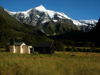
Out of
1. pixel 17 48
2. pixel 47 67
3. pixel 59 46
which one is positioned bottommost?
pixel 47 67

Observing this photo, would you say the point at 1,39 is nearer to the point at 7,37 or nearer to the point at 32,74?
the point at 7,37

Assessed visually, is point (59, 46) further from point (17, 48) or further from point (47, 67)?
point (47, 67)

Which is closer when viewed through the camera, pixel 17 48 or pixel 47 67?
pixel 47 67

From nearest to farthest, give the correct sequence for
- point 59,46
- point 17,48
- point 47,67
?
point 47,67
point 17,48
point 59,46

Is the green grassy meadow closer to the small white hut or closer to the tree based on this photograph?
the small white hut

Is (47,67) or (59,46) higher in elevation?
(59,46)

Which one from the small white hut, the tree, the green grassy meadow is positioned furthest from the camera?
the tree

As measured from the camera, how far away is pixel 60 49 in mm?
80562

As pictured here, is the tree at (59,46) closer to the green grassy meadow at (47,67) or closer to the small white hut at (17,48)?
the small white hut at (17,48)

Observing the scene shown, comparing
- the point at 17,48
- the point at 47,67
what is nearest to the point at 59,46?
the point at 17,48

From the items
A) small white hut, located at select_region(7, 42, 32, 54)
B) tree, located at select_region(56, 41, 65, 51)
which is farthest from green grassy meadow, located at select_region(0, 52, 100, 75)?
tree, located at select_region(56, 41, 65, 51)

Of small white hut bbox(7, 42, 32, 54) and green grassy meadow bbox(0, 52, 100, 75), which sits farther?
small white hut bbox(7, 42, 32, 54)

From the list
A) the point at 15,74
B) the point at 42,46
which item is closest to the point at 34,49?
the point at 42,46

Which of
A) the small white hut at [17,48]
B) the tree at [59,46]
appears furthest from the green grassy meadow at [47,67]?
the tree at [59,46]
